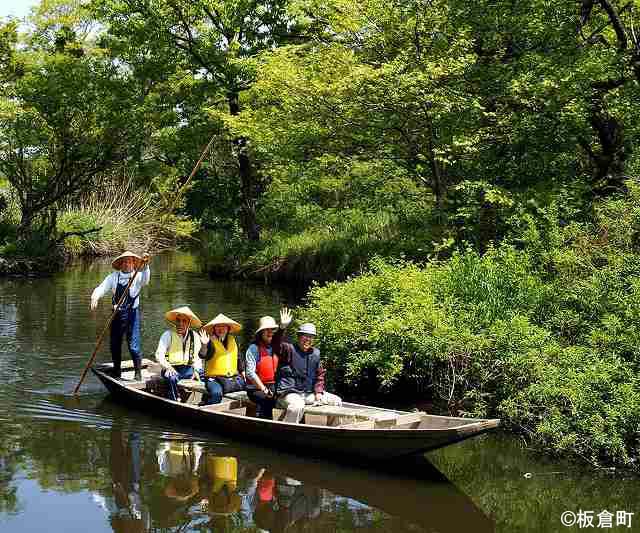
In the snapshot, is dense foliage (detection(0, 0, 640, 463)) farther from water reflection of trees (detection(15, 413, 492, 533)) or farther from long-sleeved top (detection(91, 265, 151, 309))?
water reflection of trees (detection(15, 413, 492, 533))

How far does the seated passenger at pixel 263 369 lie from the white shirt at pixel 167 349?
38.8 inches

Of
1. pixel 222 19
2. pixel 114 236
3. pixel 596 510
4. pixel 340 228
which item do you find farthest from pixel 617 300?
pixel 114 236

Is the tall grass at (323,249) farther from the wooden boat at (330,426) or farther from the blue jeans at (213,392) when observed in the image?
the wooden boat at (330,426)

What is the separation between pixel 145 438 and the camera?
31.9 ft

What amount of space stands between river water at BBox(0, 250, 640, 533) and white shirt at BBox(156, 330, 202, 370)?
75 centimetres

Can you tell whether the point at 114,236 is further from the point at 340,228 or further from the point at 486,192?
the point at 486,192

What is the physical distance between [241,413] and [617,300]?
4.84 metres

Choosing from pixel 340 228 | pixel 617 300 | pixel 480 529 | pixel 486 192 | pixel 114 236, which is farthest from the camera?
pixel 114 236

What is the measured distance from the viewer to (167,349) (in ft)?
35.6

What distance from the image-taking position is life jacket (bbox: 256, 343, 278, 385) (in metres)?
9.84

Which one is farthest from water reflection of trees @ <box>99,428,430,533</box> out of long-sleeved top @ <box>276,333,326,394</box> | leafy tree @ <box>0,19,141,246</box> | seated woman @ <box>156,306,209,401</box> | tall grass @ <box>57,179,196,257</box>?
tall grass @ <box>57,179,196,257</box>

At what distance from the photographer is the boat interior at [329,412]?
855cm

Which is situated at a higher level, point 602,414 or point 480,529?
point 602,414

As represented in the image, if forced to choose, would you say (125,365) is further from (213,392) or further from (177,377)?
(213,392)
